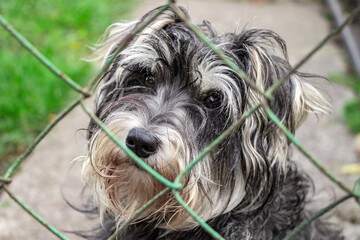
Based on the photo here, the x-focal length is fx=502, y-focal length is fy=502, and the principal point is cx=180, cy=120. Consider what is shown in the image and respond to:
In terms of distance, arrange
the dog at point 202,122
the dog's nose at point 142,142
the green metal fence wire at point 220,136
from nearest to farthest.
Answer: the green metal fence wire at point 220,136, the dog's nose at point 142,142, the dog at point 202,122

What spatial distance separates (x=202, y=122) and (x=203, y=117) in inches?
1.1

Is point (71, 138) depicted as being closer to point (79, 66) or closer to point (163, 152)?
point (79, 66)

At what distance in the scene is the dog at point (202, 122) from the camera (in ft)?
8.00

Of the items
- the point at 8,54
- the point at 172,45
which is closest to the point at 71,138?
the point at 8,54

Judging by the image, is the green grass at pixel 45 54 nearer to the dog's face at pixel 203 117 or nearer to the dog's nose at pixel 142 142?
the dog's face at pixel 203 117

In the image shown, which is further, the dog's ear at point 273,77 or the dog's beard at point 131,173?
the dog's ear at point 273,77

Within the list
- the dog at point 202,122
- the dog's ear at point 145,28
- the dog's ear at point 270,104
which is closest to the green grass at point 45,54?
the dog's ear at point 145,28

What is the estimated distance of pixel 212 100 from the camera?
2592mm

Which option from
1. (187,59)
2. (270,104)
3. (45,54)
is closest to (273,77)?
(270,104)

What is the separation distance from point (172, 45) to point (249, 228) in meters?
1.04

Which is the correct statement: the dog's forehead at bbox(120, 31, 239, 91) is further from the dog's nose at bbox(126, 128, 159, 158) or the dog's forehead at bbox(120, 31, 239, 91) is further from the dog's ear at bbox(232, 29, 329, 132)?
the dog's nose at bbox(126, 128, 159, 158)

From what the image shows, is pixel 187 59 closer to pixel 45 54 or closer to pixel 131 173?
pixel 131 173

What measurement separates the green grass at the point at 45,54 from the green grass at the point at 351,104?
8.44 feet

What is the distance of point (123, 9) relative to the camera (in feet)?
22.9
